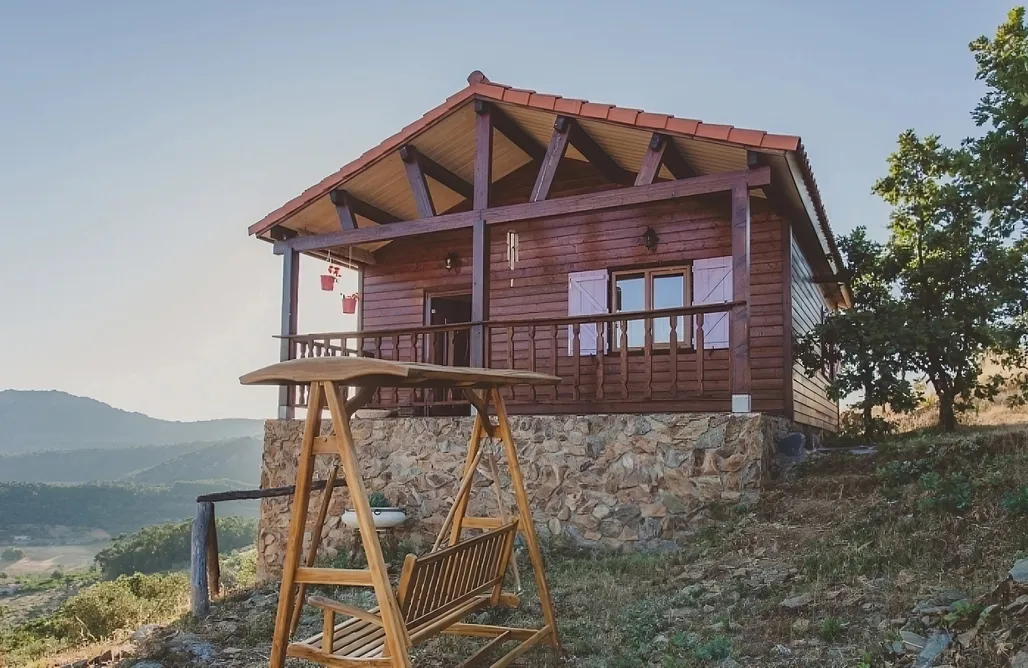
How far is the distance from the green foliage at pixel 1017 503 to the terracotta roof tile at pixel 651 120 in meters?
4.19

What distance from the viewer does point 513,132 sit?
9102mm

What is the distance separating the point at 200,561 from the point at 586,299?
5.37 metres

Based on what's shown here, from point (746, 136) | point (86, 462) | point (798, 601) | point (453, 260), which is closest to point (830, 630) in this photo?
point (798, 601)

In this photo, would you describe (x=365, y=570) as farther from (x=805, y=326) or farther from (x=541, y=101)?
(x=805, y=326)

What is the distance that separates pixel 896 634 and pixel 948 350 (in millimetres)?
6928

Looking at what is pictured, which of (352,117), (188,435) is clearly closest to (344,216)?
(352,117)

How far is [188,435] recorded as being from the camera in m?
61.9

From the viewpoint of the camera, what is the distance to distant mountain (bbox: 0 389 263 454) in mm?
61500

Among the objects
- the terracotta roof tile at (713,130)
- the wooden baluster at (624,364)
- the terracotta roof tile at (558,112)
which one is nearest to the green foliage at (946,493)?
the wooden baluster at (624,364)

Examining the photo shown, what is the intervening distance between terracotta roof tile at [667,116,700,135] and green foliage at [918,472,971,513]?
11.8 ft

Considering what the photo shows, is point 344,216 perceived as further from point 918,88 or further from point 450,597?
point 918,88

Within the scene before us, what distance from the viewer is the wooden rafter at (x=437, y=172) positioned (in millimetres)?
8875

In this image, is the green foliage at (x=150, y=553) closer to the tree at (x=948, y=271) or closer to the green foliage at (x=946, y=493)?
the tree at (x=948, y=271)

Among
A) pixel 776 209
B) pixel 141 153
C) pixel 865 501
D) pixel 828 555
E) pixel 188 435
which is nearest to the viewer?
pixel 828 555
